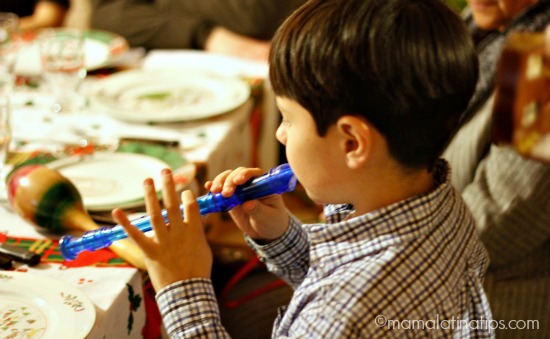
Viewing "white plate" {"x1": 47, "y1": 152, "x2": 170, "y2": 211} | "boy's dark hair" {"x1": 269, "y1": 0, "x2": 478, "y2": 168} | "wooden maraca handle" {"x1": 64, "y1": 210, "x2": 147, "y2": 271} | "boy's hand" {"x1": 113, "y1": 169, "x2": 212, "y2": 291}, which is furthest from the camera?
"white plate" {"x1": 47, "y1": 152, "x2": 170, "y2": 211}

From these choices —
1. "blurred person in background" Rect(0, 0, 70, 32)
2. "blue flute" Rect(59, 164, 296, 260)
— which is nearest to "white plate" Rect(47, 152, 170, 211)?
"blue flute" Rect(59, 164, 296, 260)

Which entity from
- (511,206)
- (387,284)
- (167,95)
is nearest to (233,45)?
(167,95)

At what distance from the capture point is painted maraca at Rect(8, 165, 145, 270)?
1.03 metres

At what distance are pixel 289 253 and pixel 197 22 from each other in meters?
1.35

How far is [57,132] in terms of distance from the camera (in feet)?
4.66

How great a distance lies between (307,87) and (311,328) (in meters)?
0.27

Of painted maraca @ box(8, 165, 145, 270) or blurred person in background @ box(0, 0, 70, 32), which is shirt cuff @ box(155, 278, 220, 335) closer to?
painted maraca @ box(8, 165, 145, 270)

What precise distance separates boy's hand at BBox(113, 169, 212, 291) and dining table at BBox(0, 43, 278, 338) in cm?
9

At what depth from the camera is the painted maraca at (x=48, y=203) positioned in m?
1.03

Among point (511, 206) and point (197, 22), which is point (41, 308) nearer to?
point (511, 206)

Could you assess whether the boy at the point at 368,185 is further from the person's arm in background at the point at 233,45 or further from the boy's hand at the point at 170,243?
the person's arm in background at the point at 233,45

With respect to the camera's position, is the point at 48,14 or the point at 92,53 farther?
the point at 48,14

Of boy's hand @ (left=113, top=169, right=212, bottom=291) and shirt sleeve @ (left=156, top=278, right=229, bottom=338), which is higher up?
boy's hand @ (left=113, top=169, right=212, bottom=291)

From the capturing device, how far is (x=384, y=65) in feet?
2.43
